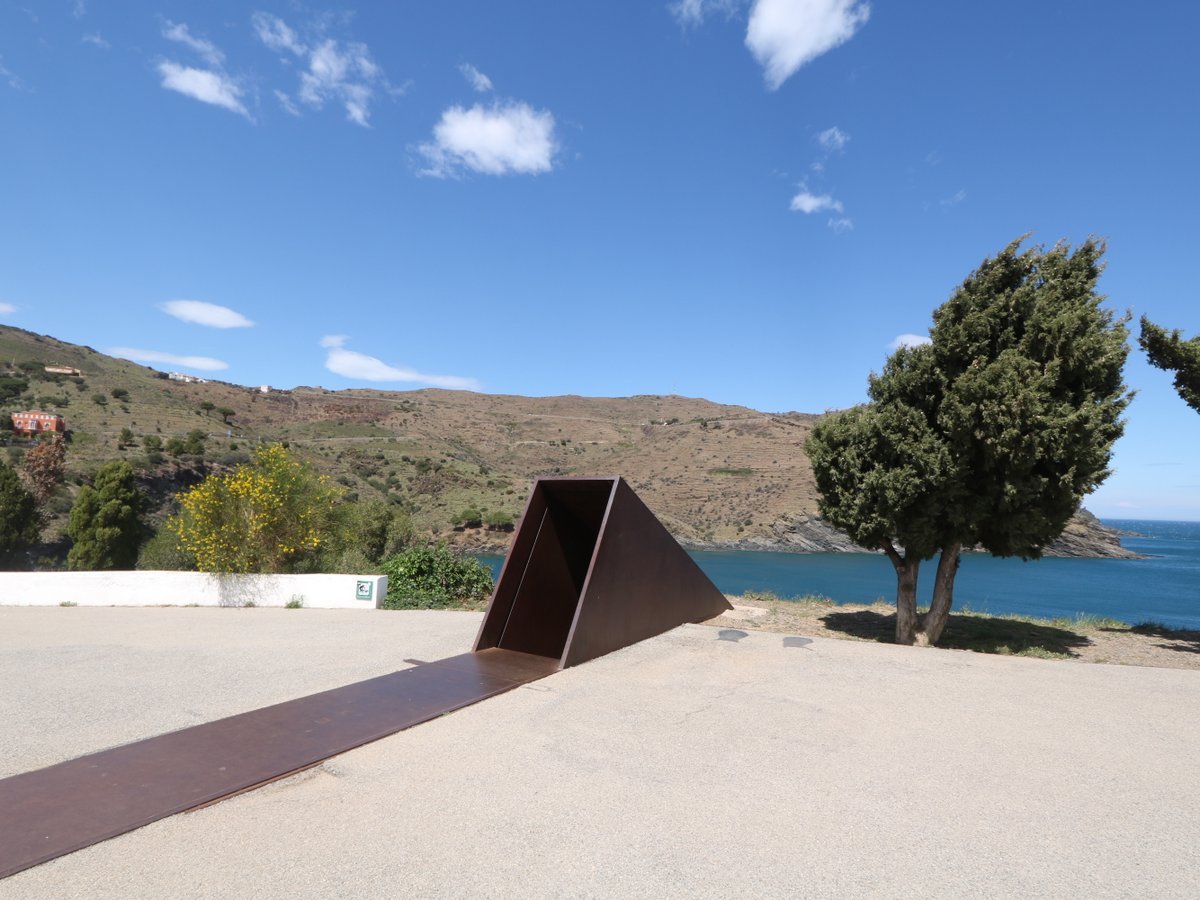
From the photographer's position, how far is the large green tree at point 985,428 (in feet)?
31.2

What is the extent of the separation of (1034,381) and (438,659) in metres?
8.81

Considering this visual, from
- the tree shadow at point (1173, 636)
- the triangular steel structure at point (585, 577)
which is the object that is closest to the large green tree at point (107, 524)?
the triangular steel structure at point (585, 577)

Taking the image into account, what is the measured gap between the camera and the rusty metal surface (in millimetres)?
3509

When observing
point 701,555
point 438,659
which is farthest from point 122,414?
point 438,659

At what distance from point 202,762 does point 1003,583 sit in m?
52.7

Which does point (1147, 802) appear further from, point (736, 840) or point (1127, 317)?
point (1127, 317)

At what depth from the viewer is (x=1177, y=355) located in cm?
1072

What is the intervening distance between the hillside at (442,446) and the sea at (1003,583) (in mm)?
4930

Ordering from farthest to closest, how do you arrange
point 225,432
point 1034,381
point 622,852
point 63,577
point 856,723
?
point 225,432 < point 63,577 < point 1034,381 < point 856,723 < point 622,852

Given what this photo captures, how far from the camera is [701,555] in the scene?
4906 cm

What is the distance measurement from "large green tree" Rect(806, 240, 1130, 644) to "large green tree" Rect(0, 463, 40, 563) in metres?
38.0

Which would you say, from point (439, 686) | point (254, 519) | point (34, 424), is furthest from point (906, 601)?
point (34, 424)

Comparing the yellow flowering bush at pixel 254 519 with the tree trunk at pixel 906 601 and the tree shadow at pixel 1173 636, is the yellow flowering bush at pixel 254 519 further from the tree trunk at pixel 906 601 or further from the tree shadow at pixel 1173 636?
the tree shadow at pixel 1173 636

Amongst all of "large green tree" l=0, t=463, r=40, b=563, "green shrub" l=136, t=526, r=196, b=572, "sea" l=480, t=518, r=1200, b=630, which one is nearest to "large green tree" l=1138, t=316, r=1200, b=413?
"sea" l=480, t=518, r=1200, b=630
